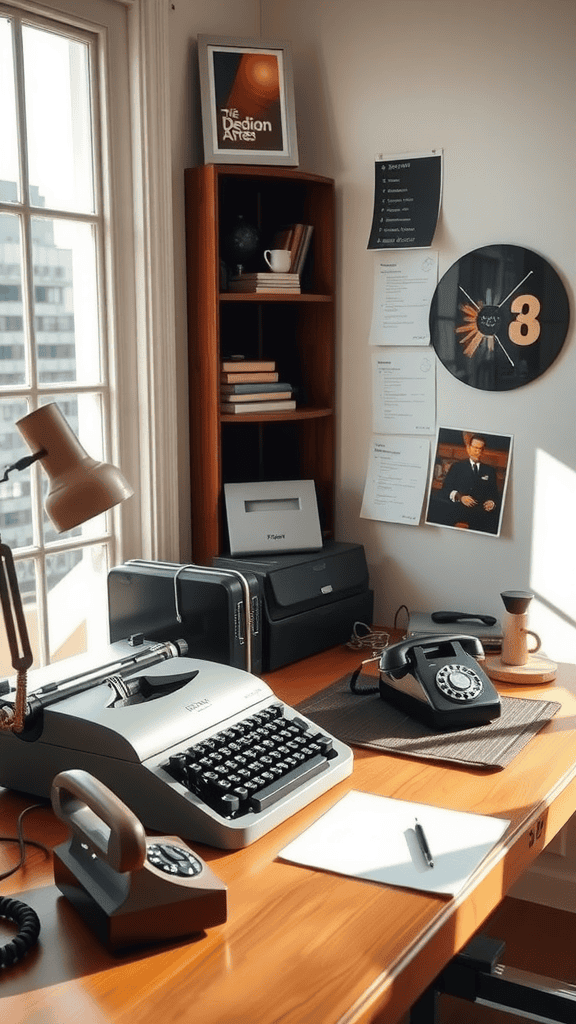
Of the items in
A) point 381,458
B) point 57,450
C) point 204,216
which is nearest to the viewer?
point 57,450

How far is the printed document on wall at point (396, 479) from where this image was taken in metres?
2.51

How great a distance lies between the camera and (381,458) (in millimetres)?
2566

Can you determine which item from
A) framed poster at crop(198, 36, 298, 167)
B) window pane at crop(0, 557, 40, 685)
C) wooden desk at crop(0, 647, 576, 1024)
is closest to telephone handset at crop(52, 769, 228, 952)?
wooden desk at crop(0, 647, 576, 1024)

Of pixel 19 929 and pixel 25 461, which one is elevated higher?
pixel 25 461

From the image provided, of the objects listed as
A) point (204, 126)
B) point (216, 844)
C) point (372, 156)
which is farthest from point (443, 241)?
point (216, 844)

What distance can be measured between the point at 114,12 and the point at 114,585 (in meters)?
1.22

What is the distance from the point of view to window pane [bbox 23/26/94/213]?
2064mm

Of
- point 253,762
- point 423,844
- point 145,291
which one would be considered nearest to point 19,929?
point 253,762

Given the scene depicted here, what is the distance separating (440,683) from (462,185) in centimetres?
118

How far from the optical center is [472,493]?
244 centimetres

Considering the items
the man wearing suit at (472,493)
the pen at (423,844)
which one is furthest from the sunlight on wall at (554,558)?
the pen at (423,844)

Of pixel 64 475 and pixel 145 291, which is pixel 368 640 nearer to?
pixel 145 291

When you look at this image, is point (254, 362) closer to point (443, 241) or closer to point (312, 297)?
point (312, 297)

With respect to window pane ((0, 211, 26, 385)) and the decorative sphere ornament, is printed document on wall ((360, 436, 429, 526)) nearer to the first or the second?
the decorative sphere ornament
